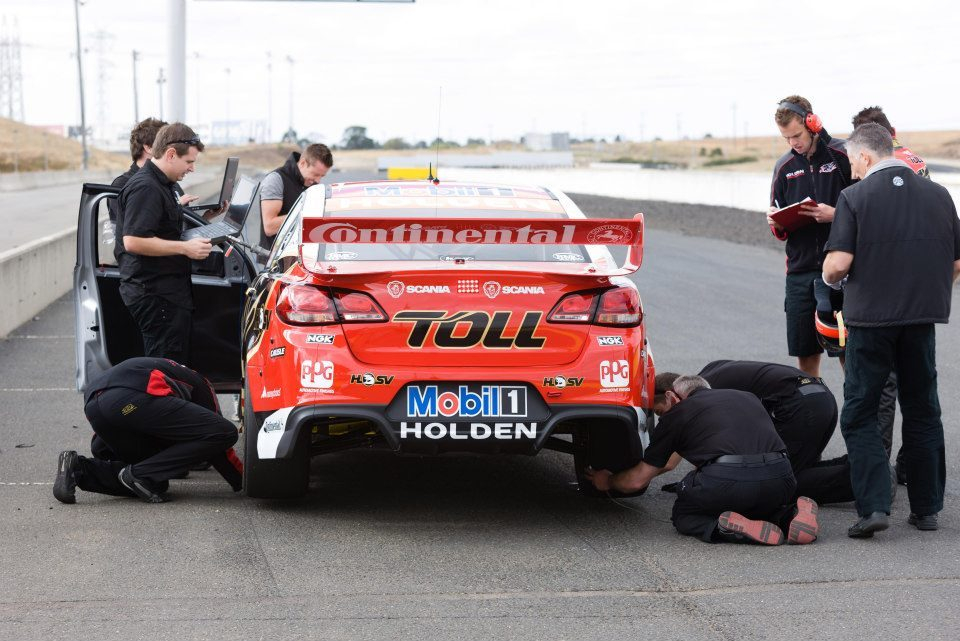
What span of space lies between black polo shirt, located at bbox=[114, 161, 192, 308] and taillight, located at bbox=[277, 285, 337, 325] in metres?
1.72

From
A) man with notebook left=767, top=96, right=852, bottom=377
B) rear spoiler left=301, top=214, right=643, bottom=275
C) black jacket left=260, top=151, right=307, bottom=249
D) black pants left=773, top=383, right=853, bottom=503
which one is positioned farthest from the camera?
black jacket left=260, top=151, right=307, bottom=249

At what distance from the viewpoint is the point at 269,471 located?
572 cm

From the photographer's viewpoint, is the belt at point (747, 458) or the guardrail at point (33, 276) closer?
the belt at point (747, 458)

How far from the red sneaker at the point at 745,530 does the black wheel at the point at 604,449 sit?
0.49 meters

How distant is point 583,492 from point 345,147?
148m

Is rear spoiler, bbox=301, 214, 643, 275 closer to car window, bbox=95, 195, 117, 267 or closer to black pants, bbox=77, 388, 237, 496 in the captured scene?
black pants, bbox=77, 388, 237, 496

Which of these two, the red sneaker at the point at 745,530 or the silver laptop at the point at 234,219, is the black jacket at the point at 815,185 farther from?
the silver laptop at the point at 234,219

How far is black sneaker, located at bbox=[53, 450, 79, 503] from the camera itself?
5984 millimetres

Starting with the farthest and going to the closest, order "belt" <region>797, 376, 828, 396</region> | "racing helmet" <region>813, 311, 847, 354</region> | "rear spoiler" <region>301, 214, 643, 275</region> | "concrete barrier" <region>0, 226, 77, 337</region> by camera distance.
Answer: "concrete barrier" <region>0, 226, 77, 337</region>
"racing helmet" <region>813, 311, 847, 354</region>
"belt" <region>797, 376, 828, 396</region>
"rear spoiler" <region>301, 214, 643, 275</region>

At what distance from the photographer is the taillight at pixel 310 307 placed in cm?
543

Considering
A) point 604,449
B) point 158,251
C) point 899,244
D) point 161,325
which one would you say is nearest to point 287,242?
point 158,251

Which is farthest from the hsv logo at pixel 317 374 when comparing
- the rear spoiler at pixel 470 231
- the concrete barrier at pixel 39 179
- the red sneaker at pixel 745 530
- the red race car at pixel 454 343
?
the concrete barrier at pixel 39 179

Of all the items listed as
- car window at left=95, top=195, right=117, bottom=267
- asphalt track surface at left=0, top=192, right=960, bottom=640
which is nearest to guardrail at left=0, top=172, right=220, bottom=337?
car window at left=95, top=195, right=117, bottom=267

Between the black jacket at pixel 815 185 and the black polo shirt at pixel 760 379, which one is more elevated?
the black jacket at pixel 815 185
